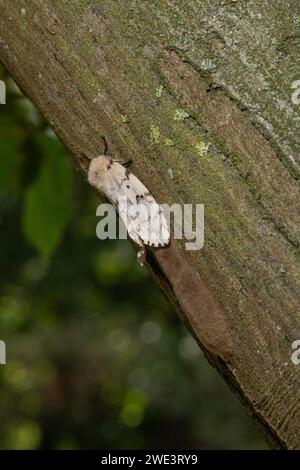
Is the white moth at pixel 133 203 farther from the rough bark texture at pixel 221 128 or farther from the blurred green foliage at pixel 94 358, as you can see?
the blurred green foliage at pixel 94 358

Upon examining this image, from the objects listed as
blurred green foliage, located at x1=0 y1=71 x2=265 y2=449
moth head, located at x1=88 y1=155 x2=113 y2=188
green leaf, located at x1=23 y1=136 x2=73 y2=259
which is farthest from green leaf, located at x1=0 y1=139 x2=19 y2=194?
blurred green foliage, located at x1=0 y1=71 x2=265 y2=449

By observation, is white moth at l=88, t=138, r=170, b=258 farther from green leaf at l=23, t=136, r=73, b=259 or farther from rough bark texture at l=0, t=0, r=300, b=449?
green leaf at l=23, t=136, r=73, b=259

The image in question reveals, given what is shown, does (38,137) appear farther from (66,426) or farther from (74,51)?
(66,426)

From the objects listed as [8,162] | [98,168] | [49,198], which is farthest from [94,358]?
[98,168]

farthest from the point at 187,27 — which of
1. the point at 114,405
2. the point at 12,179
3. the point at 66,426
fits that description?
the point at 114,405

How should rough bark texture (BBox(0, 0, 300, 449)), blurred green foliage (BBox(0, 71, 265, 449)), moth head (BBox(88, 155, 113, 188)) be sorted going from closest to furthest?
rough bark texture (BBox(0, 0, 300, 449)) < moth head (BBox(88, 155, 113, 188)) < blurred green foliage (BBox(0, 71, 265, 449))

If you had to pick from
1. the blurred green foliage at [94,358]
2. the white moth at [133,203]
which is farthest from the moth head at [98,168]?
the blurred green foliage at [94,358]
